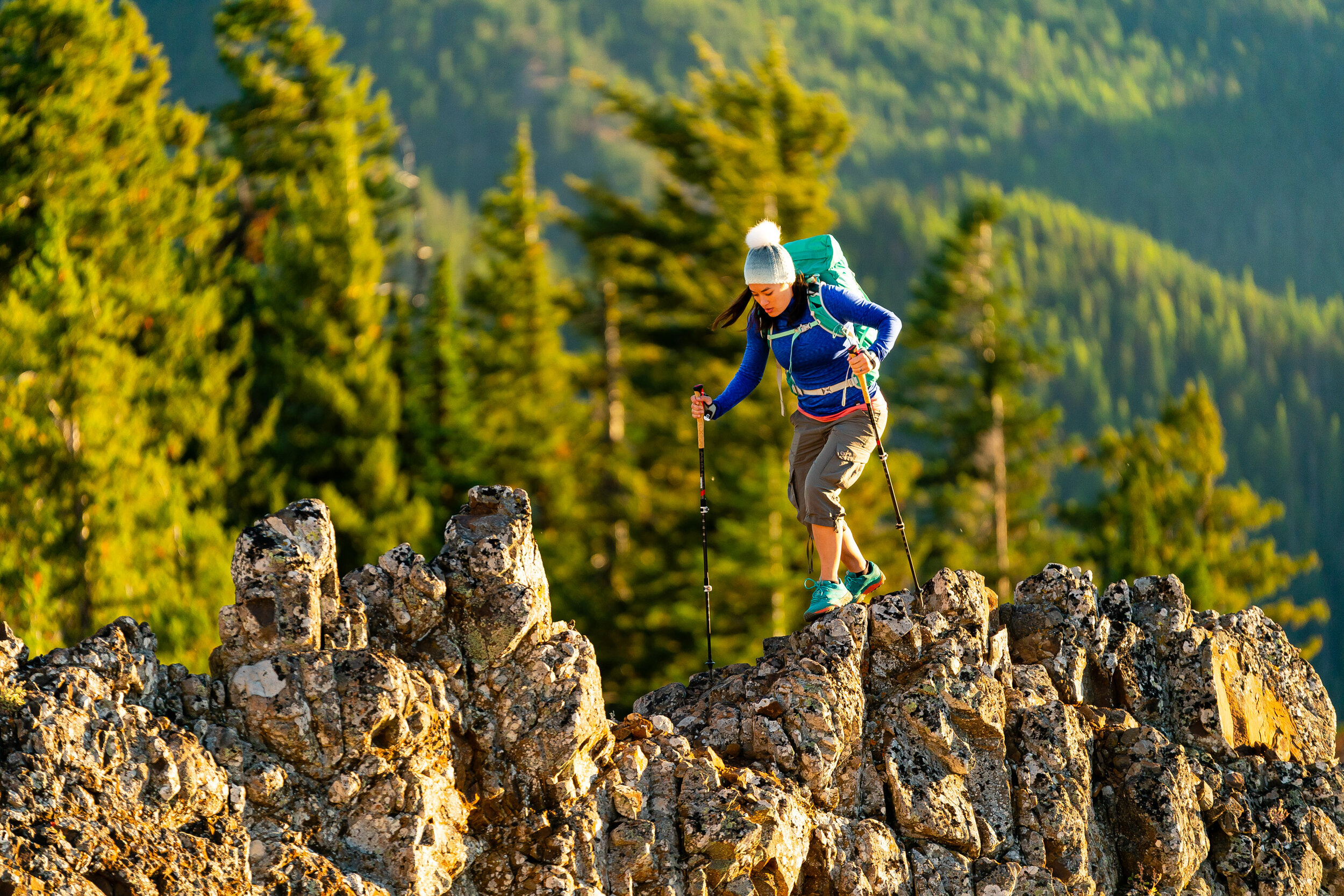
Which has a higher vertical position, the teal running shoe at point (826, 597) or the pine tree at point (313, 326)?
the pine tree at point (313, 326)

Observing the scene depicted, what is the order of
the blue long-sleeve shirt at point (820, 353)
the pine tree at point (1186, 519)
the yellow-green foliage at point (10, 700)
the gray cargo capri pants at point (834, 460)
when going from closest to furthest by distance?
the yellow-green foliage at point (10, 700), the blue long-sleeve shirt at point (820, 353), the gray cargo capri pants at point (834, 460), the pine tree at point (1186, 519)

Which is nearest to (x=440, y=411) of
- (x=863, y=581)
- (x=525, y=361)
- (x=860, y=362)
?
(x=525, y=361)

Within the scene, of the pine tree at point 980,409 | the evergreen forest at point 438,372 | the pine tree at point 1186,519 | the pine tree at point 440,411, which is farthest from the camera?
the pine tree at point 980,409

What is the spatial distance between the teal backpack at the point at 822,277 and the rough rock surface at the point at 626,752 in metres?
2.02

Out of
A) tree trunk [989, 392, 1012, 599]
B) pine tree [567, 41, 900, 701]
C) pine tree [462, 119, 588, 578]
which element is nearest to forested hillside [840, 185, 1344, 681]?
tree trunk [989, 392, 1012, 599]

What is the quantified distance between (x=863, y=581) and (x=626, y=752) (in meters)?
3.00

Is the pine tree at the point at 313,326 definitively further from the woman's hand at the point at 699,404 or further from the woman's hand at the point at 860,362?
the woman's hand at the point at 860,362

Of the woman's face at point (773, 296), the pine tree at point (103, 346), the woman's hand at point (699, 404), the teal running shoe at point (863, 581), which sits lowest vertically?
the teal running shoe at point (863, 581)

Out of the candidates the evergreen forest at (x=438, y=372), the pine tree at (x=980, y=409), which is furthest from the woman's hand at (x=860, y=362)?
the pine tree at (x=980, y=409)

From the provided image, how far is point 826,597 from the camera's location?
954 cm

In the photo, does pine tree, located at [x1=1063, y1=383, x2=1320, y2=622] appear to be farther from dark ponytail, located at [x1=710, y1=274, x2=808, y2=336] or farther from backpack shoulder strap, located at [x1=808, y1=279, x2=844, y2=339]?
backpack shoulder strap, located at [x1=808, y1=279, x2=844, y2=339]

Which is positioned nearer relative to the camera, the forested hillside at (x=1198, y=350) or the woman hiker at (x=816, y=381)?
the woman hiker at (x=816, y=381)

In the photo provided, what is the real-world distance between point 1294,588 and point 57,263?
100900 millimetres

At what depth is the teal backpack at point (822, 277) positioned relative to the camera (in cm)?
920
